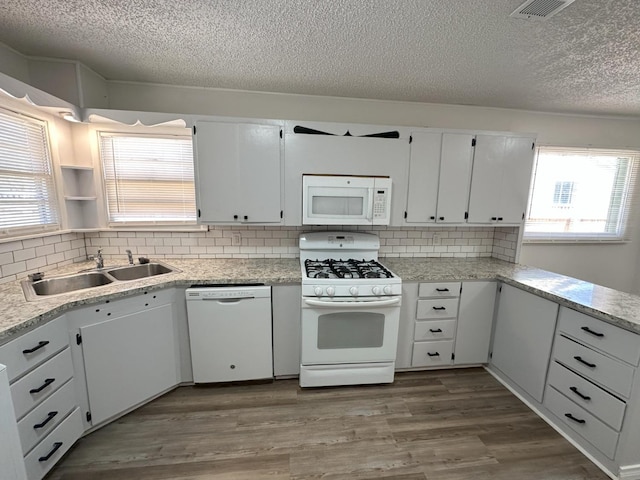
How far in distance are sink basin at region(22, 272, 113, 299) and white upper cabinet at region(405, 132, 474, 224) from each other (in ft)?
8.78

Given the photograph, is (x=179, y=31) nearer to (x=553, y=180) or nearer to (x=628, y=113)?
(x=553, y=180)

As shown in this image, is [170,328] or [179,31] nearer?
[179,31]

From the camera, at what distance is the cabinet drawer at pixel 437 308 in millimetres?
2445

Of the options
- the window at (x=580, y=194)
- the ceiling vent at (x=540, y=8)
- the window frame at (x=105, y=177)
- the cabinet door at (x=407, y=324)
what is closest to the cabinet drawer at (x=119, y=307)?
the window frame at (x=105, y=177)

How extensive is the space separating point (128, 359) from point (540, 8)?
3175 mm

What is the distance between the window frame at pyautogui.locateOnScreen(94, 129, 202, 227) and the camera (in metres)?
2.40

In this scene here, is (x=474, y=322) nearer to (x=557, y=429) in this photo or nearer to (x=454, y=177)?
(x=557, y=429)

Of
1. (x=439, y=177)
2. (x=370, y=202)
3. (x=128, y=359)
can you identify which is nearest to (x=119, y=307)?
(x=128, y=359)

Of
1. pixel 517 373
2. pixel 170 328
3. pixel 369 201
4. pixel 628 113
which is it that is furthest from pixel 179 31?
pixel 628 113

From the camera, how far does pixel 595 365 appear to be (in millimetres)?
1694

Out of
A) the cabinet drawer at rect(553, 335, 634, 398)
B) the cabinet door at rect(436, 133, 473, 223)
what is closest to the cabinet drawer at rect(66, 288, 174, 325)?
the cabinet door at rect(436, 133, 473, 223)

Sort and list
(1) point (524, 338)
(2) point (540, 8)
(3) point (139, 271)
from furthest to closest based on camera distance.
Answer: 1. (3) point (139, 271)
2. (1) point (524, 338)
3. (2) point (540, 8)

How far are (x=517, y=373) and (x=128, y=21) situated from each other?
366 cm

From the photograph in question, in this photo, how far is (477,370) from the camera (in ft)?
8.59
